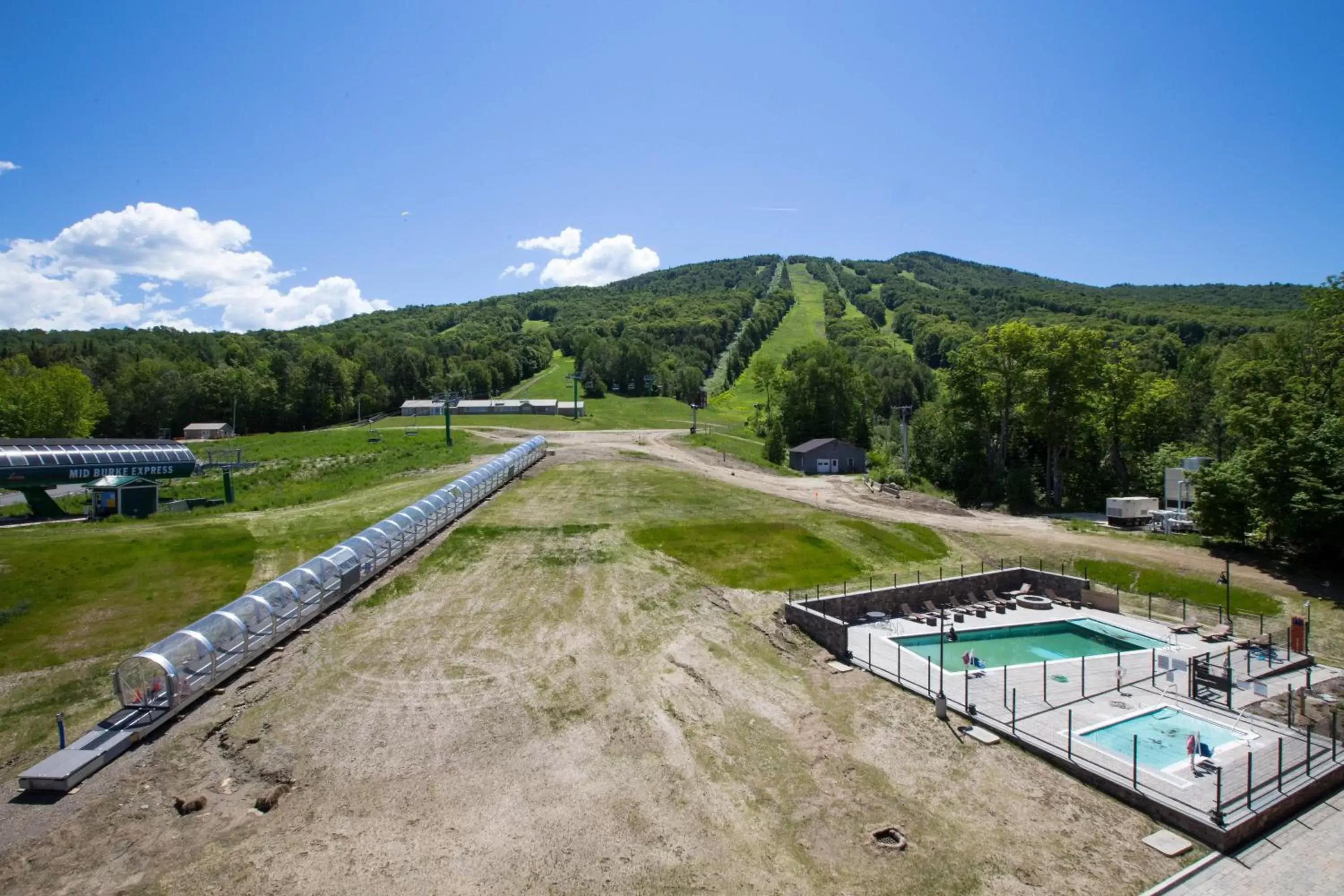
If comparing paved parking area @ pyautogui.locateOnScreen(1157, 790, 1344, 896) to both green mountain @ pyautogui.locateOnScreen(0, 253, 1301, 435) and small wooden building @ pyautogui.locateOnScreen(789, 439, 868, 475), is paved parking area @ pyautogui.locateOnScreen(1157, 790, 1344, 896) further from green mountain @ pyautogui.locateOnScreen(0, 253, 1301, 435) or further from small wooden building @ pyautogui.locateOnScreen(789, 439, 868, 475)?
small wooden building @ pyautogui.locateOnScreen(789, 439, 868, 475)

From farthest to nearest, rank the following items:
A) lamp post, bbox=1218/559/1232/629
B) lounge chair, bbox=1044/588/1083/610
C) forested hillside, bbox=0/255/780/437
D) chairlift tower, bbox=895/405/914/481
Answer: forested hillside, bbox=0/255/780/437, chairlift tower, bbox=895/405/914/481, lounge chair, bbox=1044/588/1083/610, lamp post, bbox=1218/559/1232/629

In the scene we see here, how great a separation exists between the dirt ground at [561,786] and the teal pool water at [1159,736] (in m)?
2.89

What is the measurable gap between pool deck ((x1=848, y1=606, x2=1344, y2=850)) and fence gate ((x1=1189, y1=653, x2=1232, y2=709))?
279 millimetres

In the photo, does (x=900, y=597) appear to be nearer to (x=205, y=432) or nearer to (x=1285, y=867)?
(x=1285, y=867)

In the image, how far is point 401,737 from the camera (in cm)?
2088

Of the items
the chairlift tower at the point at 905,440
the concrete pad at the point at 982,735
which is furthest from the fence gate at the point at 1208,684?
the chairlift tower at the point at 905,440

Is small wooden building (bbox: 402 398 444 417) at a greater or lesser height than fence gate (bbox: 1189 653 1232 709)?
greater

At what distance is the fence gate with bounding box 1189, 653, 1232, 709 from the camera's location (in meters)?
24.8

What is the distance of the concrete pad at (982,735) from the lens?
854 inches

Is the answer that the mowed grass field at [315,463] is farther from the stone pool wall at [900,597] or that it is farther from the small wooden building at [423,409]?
the stone pool wall at [900,597]

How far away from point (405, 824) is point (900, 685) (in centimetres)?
1725

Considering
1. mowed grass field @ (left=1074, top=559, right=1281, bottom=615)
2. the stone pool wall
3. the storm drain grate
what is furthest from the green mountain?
the storm drain grate

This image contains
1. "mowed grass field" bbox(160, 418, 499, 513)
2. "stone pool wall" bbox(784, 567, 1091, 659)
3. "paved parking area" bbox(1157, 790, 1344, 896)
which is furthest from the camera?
"mowed grass field" bbox(160, 418, 499, 513)

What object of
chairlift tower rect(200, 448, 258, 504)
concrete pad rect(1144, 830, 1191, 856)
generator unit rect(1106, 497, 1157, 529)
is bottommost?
concrete pad rect(1144, 830, 1191, 856)
